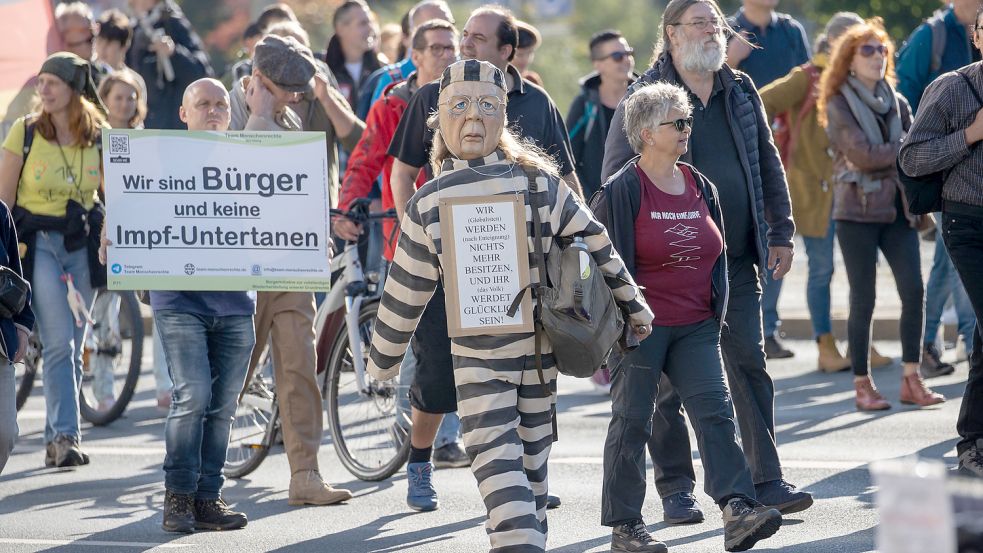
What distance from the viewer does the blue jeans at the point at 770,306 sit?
10852mm

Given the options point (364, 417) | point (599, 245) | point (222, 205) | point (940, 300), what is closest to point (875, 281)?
point (940, 300)

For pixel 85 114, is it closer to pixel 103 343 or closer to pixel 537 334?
pixel 103 343

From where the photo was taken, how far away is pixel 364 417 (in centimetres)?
784

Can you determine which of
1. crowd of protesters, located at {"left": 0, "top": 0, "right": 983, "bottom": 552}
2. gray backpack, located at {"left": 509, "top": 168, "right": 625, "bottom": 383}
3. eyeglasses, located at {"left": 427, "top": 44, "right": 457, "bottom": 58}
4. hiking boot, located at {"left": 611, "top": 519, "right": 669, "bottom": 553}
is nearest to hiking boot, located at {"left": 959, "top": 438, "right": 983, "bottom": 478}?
crowd of protesters, located at {"left": 0, "top": 0, "right": 983, "bottom": 552}

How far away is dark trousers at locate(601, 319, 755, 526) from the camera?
6047 mm

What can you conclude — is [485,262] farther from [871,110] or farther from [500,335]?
[871,110]

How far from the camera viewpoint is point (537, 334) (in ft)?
17.5

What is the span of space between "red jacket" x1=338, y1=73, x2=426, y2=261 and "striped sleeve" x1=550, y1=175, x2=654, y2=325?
234cm

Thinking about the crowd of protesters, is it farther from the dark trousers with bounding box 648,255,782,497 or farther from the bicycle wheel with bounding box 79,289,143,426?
the bicycle wheel with bounding box 79,289,143,426

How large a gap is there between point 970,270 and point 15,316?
13.0ft

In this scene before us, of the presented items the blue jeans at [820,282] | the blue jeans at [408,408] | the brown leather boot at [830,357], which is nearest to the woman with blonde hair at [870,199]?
the blue jeans at [820,282]

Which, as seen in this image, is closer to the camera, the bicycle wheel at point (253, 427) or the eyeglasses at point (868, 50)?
the bicycle wheel at point (253, 427)

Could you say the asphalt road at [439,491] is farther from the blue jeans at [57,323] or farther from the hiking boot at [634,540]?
the blue jeans at [57,323]

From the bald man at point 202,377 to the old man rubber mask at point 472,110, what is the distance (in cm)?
186
